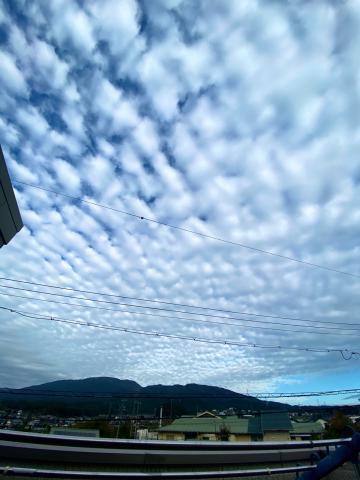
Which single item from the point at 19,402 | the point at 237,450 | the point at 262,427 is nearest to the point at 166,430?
the point at 262,427

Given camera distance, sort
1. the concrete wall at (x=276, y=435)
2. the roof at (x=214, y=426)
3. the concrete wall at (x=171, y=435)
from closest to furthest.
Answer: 1. the concrete wall at (x=276, y=435)
2. the concrete wall at (x=171, y=435)
3. the roof at (x=214, y=426)

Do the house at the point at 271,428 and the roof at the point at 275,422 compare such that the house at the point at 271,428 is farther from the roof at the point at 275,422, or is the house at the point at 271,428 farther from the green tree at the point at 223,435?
the green tree at the point at 223,435

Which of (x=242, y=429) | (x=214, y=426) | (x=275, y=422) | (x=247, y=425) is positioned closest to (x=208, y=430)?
(x=214, y=426)

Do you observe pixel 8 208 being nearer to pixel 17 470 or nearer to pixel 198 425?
pixel 17 470

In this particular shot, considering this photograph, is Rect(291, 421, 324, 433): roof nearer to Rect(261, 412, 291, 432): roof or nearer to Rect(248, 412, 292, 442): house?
Rect(261, 412, 291, 432): roof

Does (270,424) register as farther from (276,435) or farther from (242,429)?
(242,429)

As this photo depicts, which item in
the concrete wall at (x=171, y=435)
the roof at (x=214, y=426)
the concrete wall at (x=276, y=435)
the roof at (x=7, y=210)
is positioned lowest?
the concrete wall at (x=171, y=435)

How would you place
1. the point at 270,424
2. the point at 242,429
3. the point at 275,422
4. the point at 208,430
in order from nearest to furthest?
the point at 270,424
the point at 275,422
the point at 208,430
the point at 242,429

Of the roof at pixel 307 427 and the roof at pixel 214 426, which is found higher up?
the roof at pixel 307 427

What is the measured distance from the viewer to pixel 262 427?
1542 inches

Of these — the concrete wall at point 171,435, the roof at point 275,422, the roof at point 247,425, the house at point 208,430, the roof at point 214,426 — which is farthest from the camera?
the roof at point 214,426

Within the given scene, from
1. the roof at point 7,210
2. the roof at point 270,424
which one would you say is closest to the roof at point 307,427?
the roof at point 270,424

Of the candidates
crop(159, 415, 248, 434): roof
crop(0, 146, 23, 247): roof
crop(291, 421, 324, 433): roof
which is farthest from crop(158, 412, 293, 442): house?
crop(0, 146, 23, 247): roof

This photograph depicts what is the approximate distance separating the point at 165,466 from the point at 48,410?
11.5 metres
